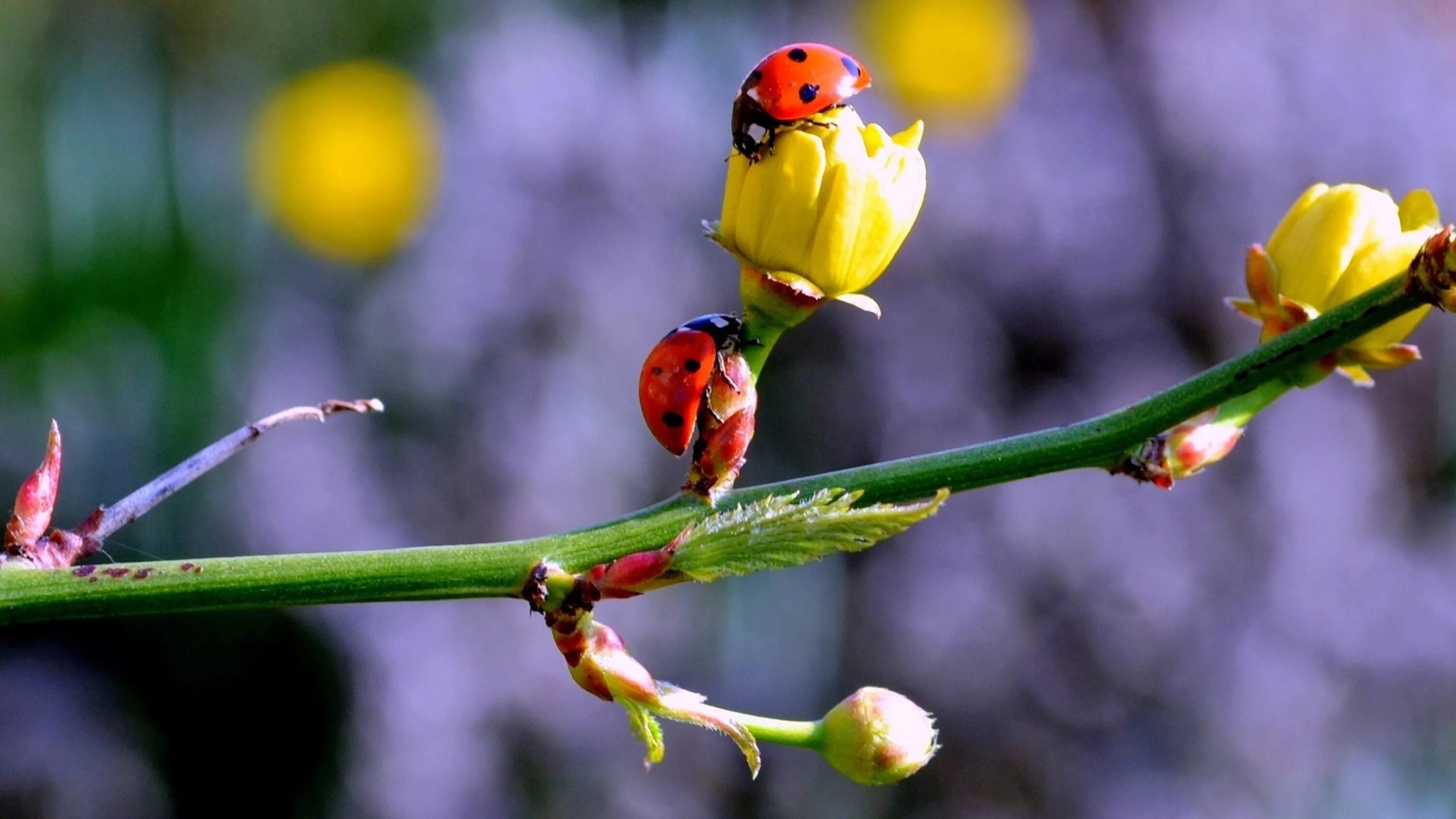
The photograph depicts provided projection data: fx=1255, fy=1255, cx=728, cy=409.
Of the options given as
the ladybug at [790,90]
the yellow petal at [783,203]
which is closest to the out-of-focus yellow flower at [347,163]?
the ladybug at [790,90]

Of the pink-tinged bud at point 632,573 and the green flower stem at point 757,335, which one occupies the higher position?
→ the green flower stem at point 757,335

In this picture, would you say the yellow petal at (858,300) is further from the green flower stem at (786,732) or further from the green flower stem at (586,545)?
the green flower stem at (786,732)

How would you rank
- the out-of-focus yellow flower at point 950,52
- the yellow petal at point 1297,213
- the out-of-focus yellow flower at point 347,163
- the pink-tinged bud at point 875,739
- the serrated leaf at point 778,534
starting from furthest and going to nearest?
the out-of-focus yellow flower at point 950,52 < the out-of-focus yellow flower at point 347,163 < the yellow petal at point 1297,213 < the pink-tinged bud at point 875,739 < the serrated leaf at point 778,534

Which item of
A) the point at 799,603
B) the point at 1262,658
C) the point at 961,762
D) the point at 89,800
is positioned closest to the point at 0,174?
the point at 89,800

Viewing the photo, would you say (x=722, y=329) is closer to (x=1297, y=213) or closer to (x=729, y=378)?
(x=729, y=378)

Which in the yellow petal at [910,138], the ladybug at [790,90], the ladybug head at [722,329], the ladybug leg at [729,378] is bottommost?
the ladybug leg at [729,378]

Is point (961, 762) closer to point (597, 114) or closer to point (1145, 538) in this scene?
point (1145, 538)
